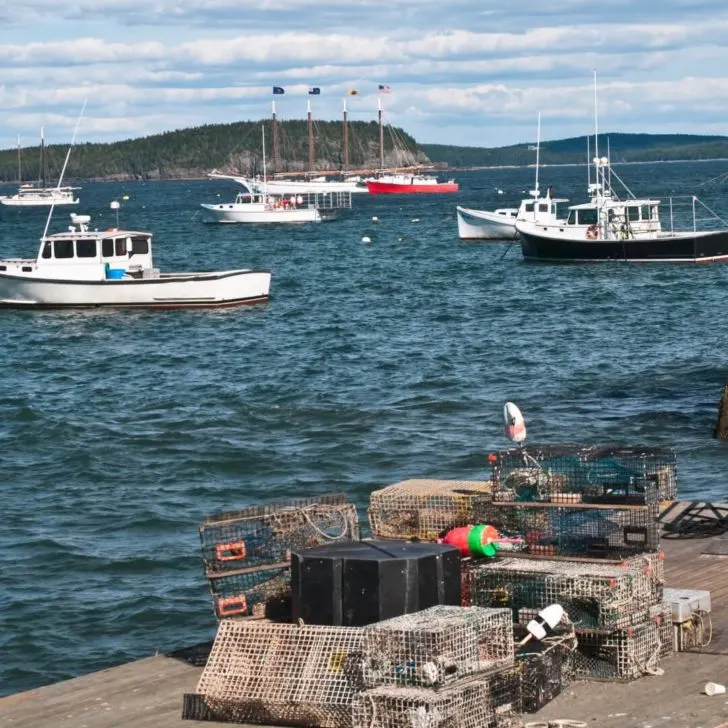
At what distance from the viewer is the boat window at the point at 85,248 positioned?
140 feet

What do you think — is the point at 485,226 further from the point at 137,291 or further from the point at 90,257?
the point at 90,257

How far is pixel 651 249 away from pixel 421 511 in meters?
47.0

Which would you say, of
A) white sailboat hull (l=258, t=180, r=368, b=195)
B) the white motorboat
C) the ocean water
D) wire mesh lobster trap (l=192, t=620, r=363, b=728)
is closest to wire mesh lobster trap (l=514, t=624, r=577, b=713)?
wire mesh lobster trap (l=192, t=620, r=363, b=728)

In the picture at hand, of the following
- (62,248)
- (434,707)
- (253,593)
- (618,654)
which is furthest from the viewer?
(62,248)

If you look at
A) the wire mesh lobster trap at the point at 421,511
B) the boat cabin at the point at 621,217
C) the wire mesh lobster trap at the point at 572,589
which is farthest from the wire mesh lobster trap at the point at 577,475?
the boat cabin at the point at 621,217

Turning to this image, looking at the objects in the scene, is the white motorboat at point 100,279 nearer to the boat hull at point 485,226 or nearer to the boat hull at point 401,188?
the boat hull at point 485,226

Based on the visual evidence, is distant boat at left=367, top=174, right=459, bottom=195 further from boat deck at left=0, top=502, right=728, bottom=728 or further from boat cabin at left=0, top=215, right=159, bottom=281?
boat deck at left=0, top=502, right=728, bottom=728

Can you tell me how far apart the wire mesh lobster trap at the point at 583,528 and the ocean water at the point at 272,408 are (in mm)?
4017

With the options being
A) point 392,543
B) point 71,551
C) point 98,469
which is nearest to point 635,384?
point 98,469

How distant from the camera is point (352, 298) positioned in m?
52.0

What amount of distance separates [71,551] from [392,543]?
326 inches

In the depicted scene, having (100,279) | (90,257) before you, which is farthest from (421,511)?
(100,279)

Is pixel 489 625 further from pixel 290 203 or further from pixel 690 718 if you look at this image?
pixel 290 203

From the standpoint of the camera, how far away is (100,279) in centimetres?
4369
